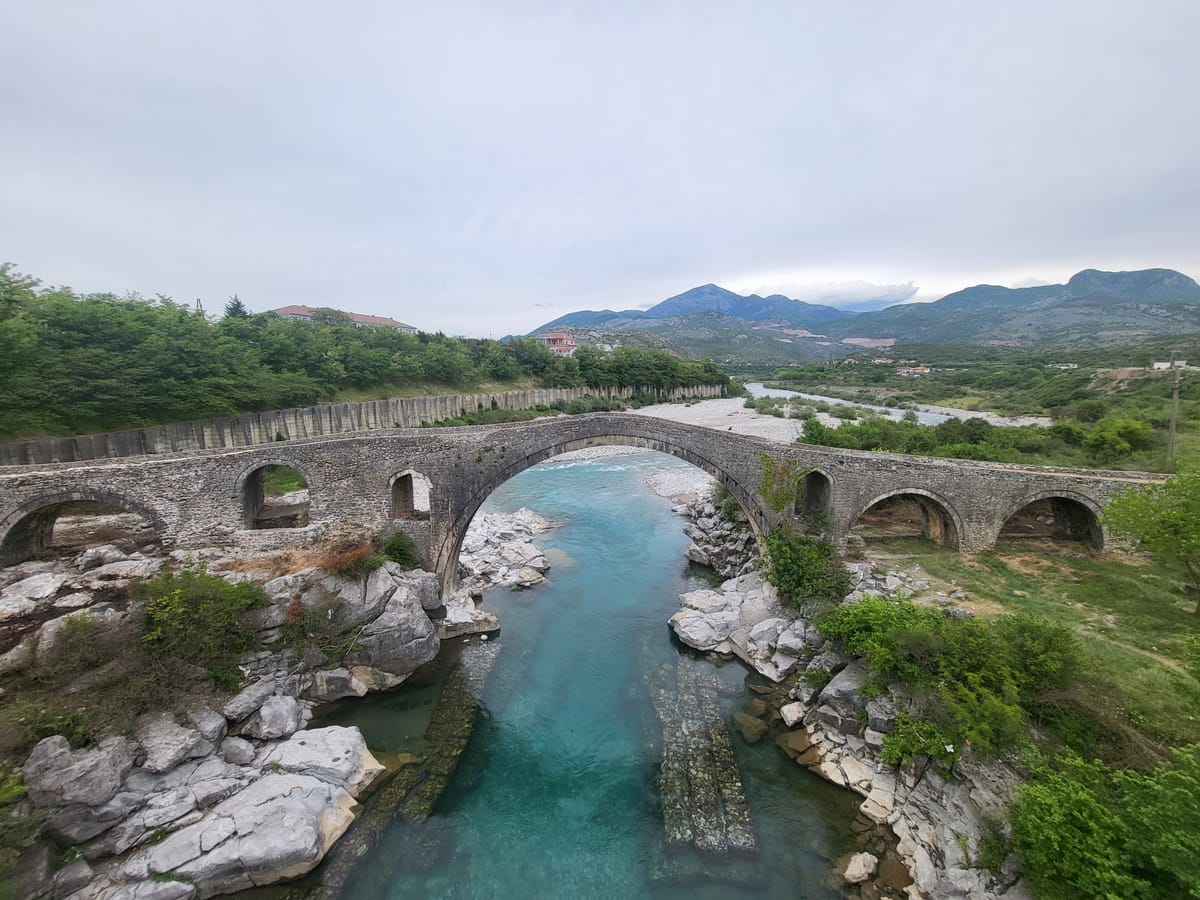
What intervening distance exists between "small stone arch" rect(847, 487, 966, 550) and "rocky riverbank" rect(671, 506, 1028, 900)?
2.33m

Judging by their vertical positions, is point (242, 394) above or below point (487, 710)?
above

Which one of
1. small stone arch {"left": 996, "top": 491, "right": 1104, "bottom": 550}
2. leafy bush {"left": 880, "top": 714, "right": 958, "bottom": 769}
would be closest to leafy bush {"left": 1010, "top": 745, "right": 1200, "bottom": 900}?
leafy bush {"left": 880, "top": 714, "right": 958, "bottom": 769}

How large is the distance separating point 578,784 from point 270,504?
13.9m

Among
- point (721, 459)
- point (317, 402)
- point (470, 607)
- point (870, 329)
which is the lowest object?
point (470, 607)

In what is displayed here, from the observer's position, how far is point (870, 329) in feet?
550

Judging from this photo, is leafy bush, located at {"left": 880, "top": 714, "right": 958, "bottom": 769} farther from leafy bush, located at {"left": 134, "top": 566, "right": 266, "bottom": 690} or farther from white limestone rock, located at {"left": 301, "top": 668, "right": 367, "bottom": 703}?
leafy bush, located at {"left": 134, "top": 566, "right": 266, "bottom": 690}

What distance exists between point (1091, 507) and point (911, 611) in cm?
774

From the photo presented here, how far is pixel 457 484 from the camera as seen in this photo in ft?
52.4

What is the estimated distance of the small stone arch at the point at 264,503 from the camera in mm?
13531

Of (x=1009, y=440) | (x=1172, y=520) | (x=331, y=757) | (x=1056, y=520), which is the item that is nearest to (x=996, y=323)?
(x=1009, y=440)

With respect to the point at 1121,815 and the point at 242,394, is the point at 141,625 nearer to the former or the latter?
the point at 242,394

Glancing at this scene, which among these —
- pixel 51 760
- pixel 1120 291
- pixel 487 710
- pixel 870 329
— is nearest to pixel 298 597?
pixel 51 760

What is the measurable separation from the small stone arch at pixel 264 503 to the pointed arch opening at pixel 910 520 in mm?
17822

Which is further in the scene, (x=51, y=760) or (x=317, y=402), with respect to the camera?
(x=317, y=402)
